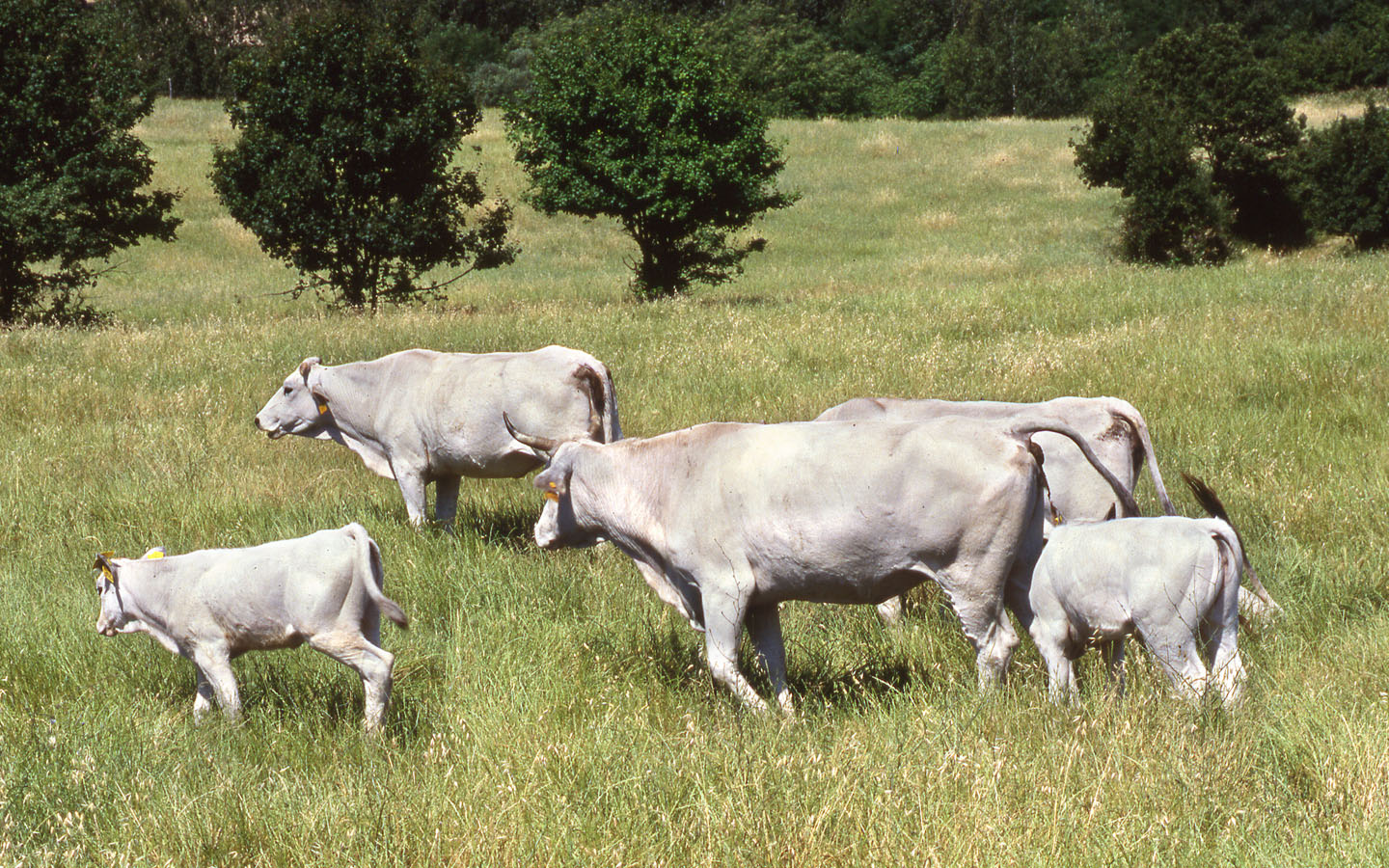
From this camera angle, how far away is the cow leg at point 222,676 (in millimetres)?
4664

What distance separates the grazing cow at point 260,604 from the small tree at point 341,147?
17.4 meters

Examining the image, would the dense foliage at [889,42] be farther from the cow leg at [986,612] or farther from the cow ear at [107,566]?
the cow leg at [986,612]

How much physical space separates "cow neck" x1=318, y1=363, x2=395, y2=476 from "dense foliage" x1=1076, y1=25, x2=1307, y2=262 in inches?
1052

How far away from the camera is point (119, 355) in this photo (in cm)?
1446

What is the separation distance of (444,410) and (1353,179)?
29532mm

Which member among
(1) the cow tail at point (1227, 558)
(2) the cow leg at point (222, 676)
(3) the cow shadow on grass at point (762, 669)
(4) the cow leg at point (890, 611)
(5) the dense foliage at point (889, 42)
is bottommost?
(4) the cow leg at point (890, 611)

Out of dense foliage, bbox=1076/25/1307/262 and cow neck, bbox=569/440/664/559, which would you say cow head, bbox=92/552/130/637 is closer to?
cow neck, bbox=569/440/664/559

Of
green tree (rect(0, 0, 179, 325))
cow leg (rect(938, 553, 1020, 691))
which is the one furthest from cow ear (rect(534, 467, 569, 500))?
green tree (rect(0, 0, 179, 325))

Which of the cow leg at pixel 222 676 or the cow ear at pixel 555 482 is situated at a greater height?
the cow ear at pixel 555 482

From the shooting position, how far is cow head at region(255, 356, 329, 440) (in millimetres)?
8383

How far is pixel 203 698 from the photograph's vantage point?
4895 millimetres

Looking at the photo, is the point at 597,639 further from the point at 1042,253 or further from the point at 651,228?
the point at 1042,253

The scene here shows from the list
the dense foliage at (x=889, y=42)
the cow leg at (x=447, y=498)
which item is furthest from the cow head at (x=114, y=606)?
the dense foliage at (x=889, y=42)

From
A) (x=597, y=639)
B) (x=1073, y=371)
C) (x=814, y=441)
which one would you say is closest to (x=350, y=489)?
(x=597, y=639)
